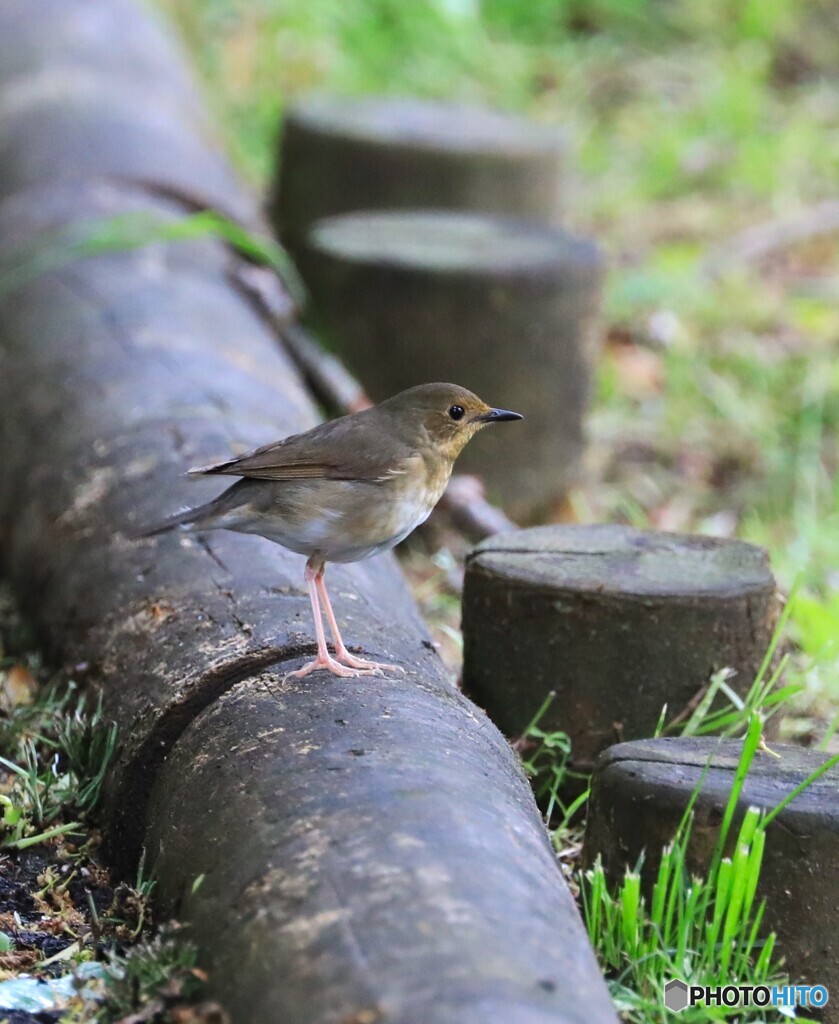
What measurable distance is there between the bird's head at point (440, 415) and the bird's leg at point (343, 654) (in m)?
0.41

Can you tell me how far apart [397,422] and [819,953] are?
4.65ft

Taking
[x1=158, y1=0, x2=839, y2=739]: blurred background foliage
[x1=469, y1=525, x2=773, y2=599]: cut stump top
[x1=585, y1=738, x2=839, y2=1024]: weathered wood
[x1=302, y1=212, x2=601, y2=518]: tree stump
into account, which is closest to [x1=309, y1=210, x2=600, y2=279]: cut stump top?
[x1=302, y1=212, x2=601, y2=518]: tree stump

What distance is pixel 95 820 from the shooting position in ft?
9.80

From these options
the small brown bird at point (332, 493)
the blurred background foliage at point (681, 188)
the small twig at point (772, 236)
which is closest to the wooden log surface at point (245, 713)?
the small brown bird at point (332, 493)

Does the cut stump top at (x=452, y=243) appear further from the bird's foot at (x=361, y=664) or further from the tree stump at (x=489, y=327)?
the bird's foot at (x=361, y=664)

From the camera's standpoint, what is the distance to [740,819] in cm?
269

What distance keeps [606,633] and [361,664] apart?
73cm

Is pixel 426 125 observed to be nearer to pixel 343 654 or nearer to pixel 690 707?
pixel 690 707

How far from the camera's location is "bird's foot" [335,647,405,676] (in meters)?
2.79

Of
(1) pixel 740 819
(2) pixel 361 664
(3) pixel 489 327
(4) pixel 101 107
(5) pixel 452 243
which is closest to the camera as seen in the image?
(1) pixel 740 819

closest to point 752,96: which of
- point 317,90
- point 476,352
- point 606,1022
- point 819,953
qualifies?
point 317,90

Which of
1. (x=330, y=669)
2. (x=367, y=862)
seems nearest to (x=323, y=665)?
(x=330, y=669)

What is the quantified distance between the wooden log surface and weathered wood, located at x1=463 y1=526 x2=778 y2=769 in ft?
0.86

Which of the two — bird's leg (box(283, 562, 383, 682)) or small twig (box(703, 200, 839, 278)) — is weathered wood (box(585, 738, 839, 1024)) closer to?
bird's leg (box(283, 562, 383, 682))
